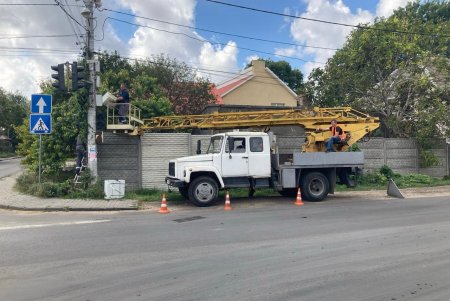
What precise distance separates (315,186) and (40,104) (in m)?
9.75

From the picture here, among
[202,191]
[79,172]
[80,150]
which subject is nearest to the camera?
[202,191]

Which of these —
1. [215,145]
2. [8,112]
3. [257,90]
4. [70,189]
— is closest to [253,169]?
[215,145]

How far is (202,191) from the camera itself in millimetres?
13367

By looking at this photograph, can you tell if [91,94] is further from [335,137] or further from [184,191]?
[335,137]

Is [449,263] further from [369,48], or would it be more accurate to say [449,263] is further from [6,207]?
[369,48]

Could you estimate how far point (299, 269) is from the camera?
6145mm

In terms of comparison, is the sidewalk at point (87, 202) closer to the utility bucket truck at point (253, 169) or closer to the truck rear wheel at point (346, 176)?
the truck rear wheel at point (346, 176)

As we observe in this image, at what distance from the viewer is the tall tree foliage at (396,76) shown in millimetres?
21578

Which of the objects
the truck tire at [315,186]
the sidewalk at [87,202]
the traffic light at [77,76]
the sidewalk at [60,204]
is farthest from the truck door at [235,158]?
the traffic light at [77,76]

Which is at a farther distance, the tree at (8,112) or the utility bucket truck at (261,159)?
the tree at (8,112)

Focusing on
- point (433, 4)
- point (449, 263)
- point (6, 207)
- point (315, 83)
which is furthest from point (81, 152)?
point (433, 4)

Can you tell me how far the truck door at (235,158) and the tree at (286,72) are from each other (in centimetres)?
4872

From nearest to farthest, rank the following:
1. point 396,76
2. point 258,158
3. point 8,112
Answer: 1. point 258,158
2. point 396,76
3. point 8,112

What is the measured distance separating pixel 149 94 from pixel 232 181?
12214mm
